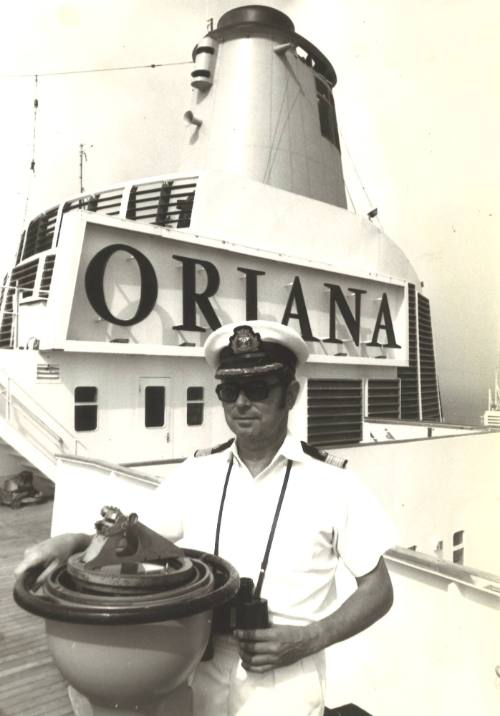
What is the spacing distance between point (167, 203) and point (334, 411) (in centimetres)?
602

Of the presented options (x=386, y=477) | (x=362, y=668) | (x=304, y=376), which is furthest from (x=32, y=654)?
(x=304, y=376)

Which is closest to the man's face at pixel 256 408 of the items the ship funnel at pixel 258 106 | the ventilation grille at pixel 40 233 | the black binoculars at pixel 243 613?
the black binoculars at pixel 243 613

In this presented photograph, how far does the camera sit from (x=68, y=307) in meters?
8.58

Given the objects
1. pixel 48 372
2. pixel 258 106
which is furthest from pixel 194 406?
pixel 258 106

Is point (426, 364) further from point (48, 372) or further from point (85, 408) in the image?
point (48, 372)

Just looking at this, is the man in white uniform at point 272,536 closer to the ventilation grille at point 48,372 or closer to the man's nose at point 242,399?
the man's nose at point 242,399

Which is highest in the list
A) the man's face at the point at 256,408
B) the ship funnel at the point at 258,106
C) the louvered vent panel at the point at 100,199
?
the ship funnel at the point at 258,106

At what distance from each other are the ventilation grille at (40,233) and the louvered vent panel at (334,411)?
20.5 feet

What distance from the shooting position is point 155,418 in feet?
32.3

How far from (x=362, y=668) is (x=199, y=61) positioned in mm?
14440

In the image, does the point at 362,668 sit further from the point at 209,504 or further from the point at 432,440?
the point at 432,440

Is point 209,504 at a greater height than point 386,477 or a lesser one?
greater

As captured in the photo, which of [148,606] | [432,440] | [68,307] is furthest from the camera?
[432,440]

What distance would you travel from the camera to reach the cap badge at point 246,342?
2.03 metres
